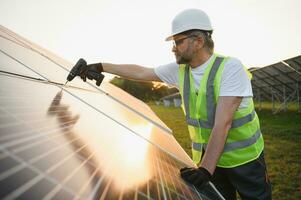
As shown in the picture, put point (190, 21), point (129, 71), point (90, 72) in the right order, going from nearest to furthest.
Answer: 1. point (190, 21)
2. point (90, 72)
3. point (129, 71)

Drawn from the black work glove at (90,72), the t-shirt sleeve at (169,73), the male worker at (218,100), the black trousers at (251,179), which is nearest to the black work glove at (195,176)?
the male worker at (218,100)

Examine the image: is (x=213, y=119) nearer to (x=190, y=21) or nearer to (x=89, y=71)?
(x=190, y=21)

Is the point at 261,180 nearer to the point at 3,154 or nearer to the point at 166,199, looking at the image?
the point at 166,199

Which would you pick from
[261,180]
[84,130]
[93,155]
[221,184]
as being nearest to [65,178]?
[93,155]

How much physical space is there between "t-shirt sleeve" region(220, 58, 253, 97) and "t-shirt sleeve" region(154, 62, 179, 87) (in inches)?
27.9

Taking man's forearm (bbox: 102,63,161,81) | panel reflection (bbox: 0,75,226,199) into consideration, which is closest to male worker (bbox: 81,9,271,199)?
man's forearm (bbox: 102,63,161,81)

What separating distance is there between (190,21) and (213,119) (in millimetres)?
800

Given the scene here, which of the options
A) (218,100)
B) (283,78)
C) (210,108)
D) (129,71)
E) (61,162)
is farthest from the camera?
(283,78)

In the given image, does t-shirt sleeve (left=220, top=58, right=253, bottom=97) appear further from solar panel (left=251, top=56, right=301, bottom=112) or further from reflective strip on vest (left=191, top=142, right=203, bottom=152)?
solar panel (left=251, top=56, right=301, bottom=112)

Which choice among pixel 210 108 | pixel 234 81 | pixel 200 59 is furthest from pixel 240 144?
pixel 200 59

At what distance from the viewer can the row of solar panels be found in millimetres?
15078

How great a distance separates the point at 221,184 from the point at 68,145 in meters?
2.08

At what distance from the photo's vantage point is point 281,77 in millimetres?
17922

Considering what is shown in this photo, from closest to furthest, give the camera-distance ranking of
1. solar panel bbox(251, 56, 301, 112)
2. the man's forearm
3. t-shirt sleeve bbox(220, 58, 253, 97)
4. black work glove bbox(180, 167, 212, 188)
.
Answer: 1. black work glove bbox(180, 167, 212, 188)
2. t-shirt sleeve bbox(220, 58, 253, 97)
3. the man's forearm
4. solar panel bbox(251, 56, 301, 112)
